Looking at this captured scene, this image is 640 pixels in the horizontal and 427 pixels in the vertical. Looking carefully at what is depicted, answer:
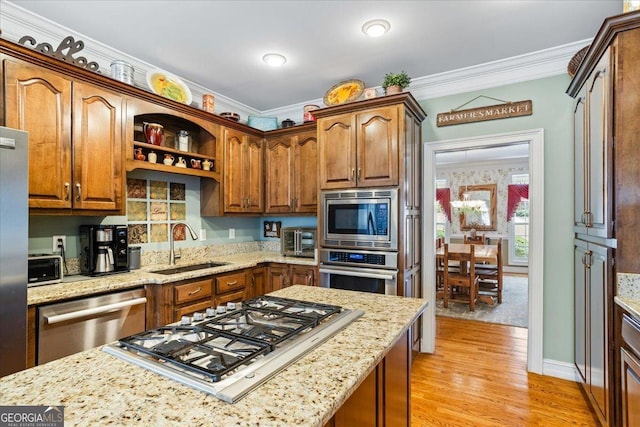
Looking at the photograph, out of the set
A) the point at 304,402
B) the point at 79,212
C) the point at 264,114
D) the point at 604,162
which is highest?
the point at 264,114

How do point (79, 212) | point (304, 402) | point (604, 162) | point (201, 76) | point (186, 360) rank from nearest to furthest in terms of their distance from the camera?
point (304, 402)
point (186, 360)
point (604, 162)
point (79, 212)
point (201, 76)

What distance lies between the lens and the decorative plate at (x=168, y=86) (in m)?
2.72

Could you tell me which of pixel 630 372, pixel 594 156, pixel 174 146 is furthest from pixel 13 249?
pixel 594 156

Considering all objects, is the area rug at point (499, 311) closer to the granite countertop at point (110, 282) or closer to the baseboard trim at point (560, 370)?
the baseboard trim at point (560, 370)

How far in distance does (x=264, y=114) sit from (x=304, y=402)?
3.93 metres

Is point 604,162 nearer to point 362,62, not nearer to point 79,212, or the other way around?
point 362,62

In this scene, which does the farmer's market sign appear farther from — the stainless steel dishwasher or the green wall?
the stainless steel dishwasher

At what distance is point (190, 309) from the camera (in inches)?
101

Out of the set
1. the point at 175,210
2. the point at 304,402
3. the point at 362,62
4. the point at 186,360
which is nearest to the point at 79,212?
the point at 175,210

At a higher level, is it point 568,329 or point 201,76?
point 201,76

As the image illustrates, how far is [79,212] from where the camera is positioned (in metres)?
2.20

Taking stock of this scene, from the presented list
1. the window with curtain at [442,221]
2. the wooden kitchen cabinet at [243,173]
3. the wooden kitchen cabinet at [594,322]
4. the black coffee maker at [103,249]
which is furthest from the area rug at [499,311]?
the black coffee maker at [103,249]

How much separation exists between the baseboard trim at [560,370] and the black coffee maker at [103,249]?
3.57 meters

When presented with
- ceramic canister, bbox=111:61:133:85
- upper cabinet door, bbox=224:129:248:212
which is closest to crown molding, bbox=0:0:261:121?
ceramic canister, bbox=111:61:133:85
